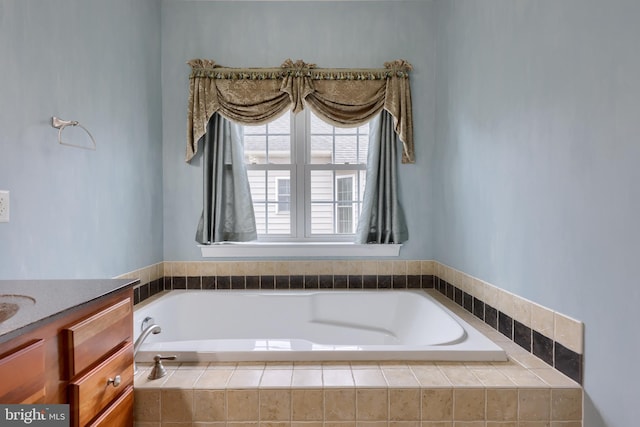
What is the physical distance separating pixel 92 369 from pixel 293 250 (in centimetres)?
169

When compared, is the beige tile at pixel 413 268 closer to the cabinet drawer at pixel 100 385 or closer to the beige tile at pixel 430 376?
the beige tile at pixel 430 376

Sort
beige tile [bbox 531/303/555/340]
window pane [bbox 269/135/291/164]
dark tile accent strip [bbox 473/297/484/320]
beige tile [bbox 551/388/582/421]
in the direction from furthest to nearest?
1. window pane [bbox 269/135/291/164]
2. dark tile accent strip [bbox 473/297/484/320]
3. beige tile [bbox 531/303/555/340]
4. beige tile [bbox 551/388/582/421]

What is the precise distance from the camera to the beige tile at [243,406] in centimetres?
121

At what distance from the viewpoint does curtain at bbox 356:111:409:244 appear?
99.3 inches

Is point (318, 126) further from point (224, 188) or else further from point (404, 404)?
point (404, 404)

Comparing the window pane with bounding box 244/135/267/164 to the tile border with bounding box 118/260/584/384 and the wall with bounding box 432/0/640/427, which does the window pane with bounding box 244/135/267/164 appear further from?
the wall with bounding box 432/0/640/427

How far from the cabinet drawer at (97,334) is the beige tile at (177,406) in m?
0.26

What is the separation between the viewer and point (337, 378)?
50.3 inches

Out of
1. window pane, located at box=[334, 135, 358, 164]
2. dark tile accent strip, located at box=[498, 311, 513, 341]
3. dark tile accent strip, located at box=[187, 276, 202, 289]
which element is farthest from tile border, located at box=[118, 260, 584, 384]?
window pane, located at box=[334, 135, 358, 164]

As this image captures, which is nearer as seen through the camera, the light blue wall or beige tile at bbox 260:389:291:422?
beige tile at bbox 260:389:291:422

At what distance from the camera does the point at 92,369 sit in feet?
3.06

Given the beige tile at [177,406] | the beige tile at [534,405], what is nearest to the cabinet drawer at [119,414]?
the beige tile at [177,406]

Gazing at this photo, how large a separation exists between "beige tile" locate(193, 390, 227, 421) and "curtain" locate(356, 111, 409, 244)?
60.6 inches

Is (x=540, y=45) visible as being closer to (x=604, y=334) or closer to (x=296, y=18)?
(x=604, y=334)
